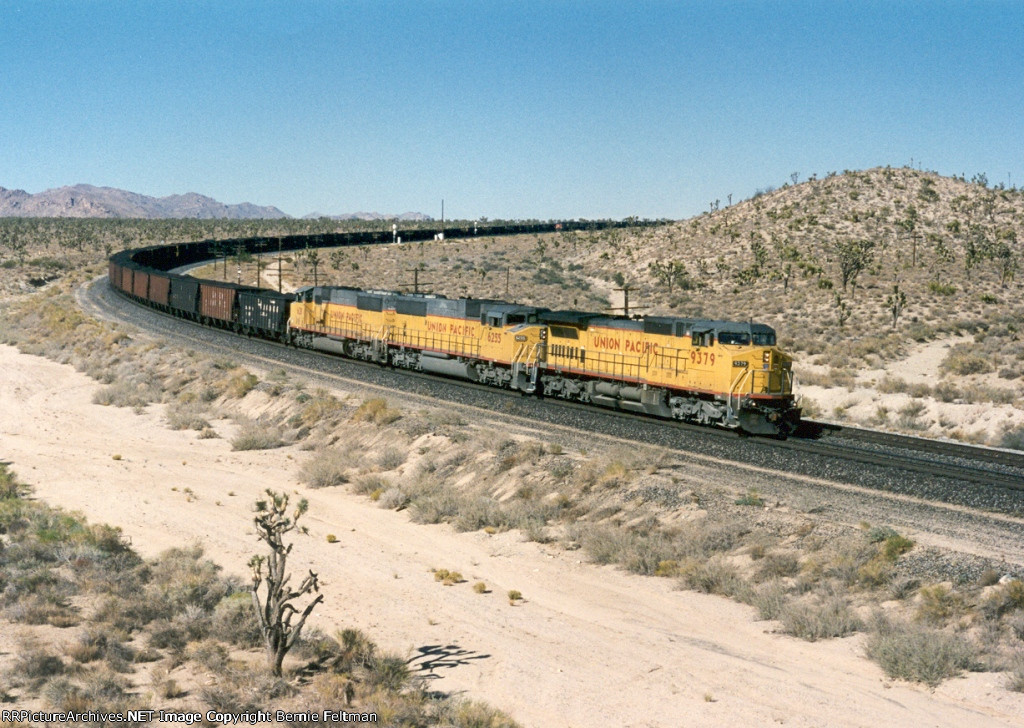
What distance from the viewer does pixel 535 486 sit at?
75.4ft

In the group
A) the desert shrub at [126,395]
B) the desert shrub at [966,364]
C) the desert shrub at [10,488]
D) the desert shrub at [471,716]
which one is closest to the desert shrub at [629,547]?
the desert shrub at [471,716]

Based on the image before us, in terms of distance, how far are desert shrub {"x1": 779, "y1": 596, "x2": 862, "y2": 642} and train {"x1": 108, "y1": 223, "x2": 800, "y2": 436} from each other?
427 inches

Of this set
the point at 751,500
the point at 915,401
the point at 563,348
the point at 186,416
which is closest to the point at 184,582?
the point at 751,500

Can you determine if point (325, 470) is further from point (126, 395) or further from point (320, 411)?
point (126, 395)

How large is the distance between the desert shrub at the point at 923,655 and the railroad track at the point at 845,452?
23.8 ft

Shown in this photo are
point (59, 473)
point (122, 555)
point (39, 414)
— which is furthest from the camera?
point (39, 414)

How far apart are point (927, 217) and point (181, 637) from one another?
3567 inches

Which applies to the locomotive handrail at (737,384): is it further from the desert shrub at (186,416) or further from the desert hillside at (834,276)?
the desert shrub at (186,416)

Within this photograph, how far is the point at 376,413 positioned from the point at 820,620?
17.8 metres

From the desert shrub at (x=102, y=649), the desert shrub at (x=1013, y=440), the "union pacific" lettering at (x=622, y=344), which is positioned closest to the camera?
the desert shrub at (x=102, y=649)

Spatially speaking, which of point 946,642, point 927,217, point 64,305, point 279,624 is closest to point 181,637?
point 279,624

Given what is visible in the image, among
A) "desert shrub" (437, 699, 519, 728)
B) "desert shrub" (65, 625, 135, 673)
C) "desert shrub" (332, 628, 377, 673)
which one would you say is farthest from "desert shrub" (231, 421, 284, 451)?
"desert shrub" (437, 699, 519, 728)

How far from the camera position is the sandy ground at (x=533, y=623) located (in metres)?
12.6

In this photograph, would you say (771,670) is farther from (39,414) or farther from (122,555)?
(39,414)
